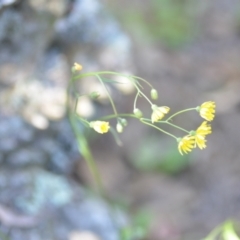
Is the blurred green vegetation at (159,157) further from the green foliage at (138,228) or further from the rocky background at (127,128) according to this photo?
the green foliage at (138,228)

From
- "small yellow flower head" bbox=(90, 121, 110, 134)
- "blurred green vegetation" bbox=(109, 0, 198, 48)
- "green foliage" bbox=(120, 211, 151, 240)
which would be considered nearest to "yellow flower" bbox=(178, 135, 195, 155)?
"small yellow flower head" bbox=(90, 121, 110, 134)

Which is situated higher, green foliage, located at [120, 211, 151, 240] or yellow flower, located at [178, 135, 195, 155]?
yellow flower, located at [178, 135, 195, 155]

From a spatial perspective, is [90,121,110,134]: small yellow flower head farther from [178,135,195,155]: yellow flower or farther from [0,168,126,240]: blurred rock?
[0,168,126,240]: blurred rock

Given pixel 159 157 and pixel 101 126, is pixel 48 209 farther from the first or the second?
pixel 159 157

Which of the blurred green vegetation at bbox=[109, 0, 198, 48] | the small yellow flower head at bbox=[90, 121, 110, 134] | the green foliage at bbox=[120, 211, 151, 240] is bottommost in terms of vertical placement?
the green foliage at bbox=[120, 211, 151, 240]

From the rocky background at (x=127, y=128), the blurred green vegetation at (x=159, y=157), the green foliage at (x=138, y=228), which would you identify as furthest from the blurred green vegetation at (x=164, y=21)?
the green foliage at (x=138, y=228)

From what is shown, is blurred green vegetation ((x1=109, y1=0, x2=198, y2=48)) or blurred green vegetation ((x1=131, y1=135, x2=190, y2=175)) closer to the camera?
blurred green vegetation ((x1=131, y1=135, x2=190, y2=175))

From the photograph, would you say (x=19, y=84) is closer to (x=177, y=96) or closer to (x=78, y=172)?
(x=78, y=172)
